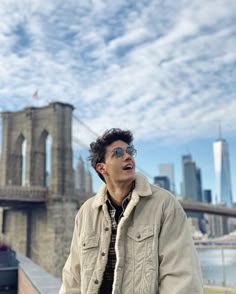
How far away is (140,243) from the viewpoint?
1.59 meters

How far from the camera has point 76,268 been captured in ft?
6.14

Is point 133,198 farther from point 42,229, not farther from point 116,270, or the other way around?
point 42,229

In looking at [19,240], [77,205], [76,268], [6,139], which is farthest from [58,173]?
[76,268]

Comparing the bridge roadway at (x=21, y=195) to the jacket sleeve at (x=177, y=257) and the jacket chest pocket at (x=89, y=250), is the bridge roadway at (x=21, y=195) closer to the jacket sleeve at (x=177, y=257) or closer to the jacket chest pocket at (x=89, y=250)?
the jacket chest pocket at (x=89, y=250)

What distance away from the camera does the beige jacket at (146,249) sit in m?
1.51

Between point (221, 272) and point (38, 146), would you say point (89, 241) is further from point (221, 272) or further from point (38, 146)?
point (221, 272)

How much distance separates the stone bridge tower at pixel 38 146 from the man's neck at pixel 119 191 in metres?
28.5

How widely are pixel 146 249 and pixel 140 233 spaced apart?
72 millimetres

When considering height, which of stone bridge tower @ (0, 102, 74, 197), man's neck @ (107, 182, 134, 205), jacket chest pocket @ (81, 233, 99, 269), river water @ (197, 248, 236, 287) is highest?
stone bridge tower @ (0, 102, 74, 197)

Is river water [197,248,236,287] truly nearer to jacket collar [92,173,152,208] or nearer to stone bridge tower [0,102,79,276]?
stone bridge tower [0,102,79,276]

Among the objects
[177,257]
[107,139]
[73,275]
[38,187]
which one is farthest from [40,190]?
[177,257]

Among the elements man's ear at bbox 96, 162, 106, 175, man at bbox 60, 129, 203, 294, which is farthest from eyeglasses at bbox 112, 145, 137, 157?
man's ear at bbox 96, 162, 106, 175

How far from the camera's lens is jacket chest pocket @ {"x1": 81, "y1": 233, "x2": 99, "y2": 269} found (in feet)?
5.65

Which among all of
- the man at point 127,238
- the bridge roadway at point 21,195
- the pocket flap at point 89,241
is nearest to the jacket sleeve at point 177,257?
the man at point 127,238
